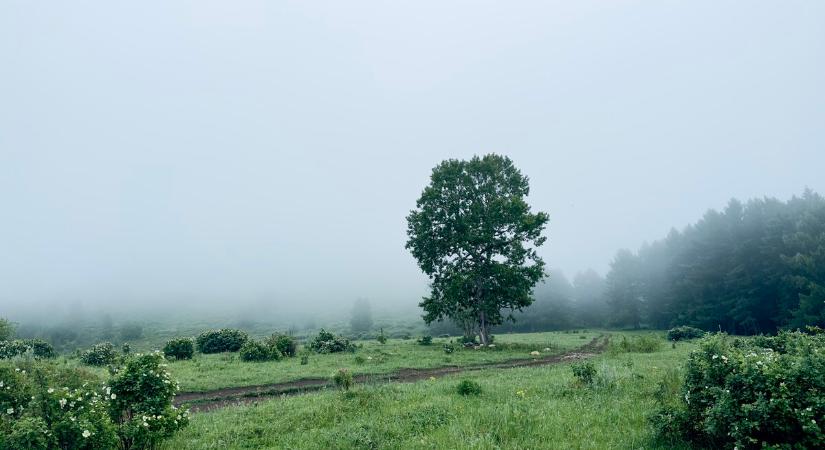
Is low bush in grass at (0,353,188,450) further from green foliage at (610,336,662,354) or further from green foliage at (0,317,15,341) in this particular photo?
green foliage at (0,317,15,341)

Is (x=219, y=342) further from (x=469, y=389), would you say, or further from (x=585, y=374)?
(x=585, y=374)

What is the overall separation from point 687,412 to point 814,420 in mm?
2526

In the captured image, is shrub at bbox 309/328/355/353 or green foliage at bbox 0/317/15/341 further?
shrub at bbox 309/328/355/353

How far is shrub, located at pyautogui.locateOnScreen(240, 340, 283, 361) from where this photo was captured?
104ft

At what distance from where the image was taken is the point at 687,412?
8.88 m

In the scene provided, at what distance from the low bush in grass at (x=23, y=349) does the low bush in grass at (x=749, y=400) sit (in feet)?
131

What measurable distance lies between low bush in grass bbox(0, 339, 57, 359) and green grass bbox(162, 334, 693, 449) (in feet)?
95.1

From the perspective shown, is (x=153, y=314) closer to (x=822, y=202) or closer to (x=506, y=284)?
(x=506, y=284)

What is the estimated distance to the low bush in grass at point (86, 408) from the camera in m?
8.09

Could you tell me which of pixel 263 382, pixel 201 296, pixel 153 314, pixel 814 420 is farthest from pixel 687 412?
pixel 201 296

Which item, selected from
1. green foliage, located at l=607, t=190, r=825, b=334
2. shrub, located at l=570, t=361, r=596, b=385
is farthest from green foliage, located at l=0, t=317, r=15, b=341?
green foliage, located at l=607, t=190, r=825, b=334

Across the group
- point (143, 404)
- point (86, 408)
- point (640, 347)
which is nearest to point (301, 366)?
point (143, 404)

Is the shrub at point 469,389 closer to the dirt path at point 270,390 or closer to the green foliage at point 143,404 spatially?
the dirt path at point 270,390

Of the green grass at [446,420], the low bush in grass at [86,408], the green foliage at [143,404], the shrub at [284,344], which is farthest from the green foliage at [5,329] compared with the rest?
the green foliage at [143,404]
